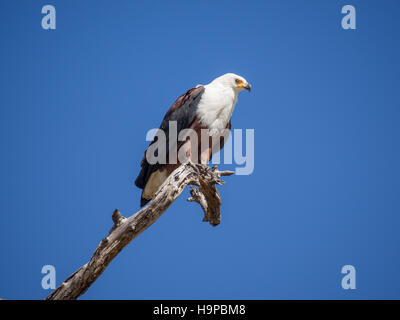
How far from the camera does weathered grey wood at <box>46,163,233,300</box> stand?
14.4ft

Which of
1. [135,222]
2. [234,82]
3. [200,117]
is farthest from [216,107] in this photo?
[135,222]

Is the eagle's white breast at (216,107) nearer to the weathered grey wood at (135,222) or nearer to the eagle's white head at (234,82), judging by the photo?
the eagle's white head at (234,82)

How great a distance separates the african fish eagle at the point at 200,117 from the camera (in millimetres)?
6730

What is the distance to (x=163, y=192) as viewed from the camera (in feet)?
16.1

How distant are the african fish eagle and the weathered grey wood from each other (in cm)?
132

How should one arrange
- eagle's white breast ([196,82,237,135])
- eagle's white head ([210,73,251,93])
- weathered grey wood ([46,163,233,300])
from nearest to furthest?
1. weathered grey wood ([46,163,233,300])
2. eagle's white breast ([196,82,237,135])
3. eagle's white head ([210,73,251,93])

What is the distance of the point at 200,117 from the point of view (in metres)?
6.70

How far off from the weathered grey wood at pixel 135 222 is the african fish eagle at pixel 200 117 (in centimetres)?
132

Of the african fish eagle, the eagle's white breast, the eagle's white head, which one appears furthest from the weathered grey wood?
the eagle's white head

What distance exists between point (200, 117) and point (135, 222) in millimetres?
2614

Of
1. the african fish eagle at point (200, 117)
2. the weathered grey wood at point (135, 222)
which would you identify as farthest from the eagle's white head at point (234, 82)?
the weathered grey wood at point (135, 222)

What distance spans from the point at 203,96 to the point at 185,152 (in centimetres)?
98

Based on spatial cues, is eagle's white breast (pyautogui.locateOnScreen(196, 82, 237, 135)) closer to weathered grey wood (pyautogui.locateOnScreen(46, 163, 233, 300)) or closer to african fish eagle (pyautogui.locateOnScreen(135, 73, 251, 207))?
african fish eagle (pyautogui.locateOnScreen(135, 73, 251, 207))
